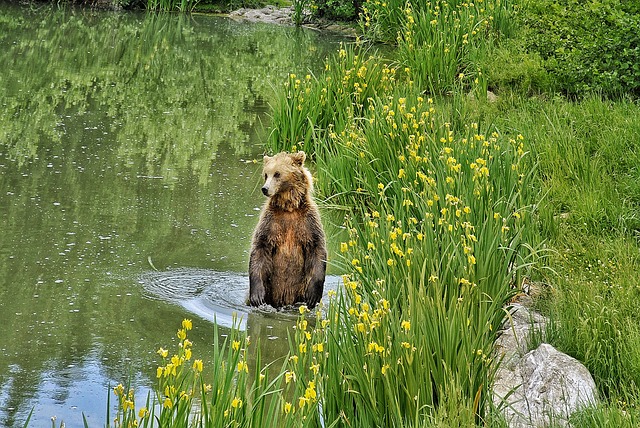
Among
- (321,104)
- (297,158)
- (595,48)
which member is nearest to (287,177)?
(297,158)

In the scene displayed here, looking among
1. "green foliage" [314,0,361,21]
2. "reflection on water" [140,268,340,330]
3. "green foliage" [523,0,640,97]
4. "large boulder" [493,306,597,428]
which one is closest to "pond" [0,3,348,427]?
"reflection on water" [140,268,340,330]

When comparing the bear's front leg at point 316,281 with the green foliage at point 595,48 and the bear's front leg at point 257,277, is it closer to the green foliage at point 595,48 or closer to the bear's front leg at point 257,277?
the bear's front leg at point 257,277

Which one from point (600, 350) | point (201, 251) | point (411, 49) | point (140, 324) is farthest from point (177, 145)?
point (600, 350)

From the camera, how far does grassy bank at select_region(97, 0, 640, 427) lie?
4.34m

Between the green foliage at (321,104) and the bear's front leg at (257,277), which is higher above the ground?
the green foliage at (321,104)

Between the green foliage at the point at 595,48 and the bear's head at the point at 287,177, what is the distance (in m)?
3.78

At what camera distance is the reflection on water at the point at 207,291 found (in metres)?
7.01

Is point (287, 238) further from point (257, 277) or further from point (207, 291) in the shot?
point (207, 291)

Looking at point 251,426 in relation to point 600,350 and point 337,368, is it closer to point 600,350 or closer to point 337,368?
point 337,368

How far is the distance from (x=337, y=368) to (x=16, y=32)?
21052 millimetres

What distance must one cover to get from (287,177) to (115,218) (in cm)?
228

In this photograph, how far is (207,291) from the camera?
291 inches

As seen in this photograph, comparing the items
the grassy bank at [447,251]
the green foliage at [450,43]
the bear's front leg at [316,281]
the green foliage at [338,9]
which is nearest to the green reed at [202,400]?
the grassy bank at [447,251]

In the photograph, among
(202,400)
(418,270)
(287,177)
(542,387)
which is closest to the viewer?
(202,400)
